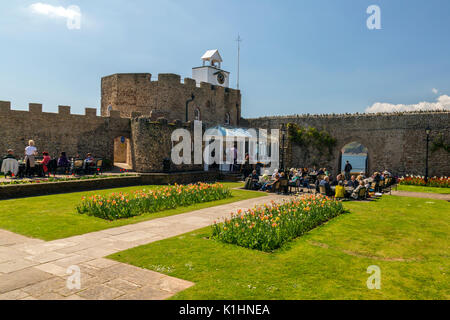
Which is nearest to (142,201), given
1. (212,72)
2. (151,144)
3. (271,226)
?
(271,226)

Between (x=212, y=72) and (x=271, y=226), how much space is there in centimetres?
3325

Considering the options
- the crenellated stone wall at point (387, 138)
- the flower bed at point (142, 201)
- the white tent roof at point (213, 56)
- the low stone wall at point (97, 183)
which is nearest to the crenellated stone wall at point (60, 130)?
the low stone wall at point (97, 183)

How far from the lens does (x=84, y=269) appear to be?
5.49m

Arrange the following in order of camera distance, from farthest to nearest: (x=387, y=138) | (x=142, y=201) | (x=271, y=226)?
1. (x=387, y=138)
2. (x=142, y=201)
3. (x=271, y=226)

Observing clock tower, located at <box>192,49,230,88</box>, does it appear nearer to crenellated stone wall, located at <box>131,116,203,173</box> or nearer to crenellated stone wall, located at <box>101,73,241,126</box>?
crenellated stone wall, located at <box>101,73,241,126</box>

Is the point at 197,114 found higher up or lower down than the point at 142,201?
higher up

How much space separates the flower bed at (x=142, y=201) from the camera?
32.2ft

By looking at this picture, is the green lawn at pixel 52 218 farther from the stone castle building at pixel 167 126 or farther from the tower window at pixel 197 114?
the tower window at pixel 197 114

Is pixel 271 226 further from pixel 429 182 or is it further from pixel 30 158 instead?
pixel 429 182

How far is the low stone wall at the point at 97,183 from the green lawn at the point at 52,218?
0.73m

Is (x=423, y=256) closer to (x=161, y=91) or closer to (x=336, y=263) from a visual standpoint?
(x=336, y=263)

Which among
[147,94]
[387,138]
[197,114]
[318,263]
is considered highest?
[147,94]

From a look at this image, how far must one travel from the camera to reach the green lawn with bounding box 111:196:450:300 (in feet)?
15.9
